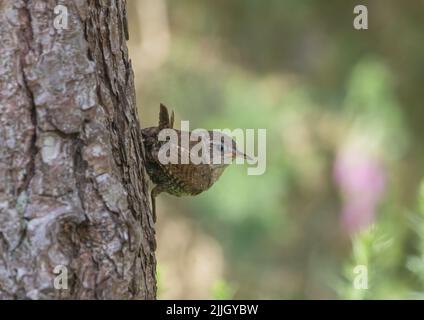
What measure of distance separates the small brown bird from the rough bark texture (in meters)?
0.38

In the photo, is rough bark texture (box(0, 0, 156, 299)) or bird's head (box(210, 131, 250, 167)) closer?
rough bark texture (box(0, 0, 156, 299))

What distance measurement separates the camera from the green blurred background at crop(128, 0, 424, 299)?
503cm

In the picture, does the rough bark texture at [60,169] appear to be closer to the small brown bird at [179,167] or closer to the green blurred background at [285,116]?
the small brown bird at [179,167]

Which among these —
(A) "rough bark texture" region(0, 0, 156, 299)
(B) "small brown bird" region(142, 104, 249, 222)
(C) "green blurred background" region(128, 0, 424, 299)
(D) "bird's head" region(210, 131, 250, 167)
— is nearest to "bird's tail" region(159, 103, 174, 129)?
(B) "small brown bird" region(142, 104, 249, 222)

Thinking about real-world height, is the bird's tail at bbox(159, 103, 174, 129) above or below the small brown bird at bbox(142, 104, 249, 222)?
above

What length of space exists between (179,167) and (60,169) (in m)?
0.58

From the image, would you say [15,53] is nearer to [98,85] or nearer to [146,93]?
[98,85]

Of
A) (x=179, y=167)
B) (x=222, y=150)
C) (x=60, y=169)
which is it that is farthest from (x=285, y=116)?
(x=60, y=169)

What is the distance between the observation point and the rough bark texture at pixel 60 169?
1.89 m

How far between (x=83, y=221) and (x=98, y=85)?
1.13 feet

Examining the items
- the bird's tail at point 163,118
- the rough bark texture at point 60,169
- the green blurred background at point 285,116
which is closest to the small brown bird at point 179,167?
the bird's tail at point 163,118

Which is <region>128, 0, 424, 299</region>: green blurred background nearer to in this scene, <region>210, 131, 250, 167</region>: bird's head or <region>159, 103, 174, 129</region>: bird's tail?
<region>210, 131, 250, 167</region>: bird's head

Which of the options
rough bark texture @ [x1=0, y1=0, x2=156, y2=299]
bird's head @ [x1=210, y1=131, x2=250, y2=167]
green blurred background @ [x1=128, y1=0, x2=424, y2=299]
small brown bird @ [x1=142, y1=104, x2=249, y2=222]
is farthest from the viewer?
green blurred background @ [x1=128, y1=0, x2=424, y2=299]

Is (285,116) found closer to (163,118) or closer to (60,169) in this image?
(163,118)
